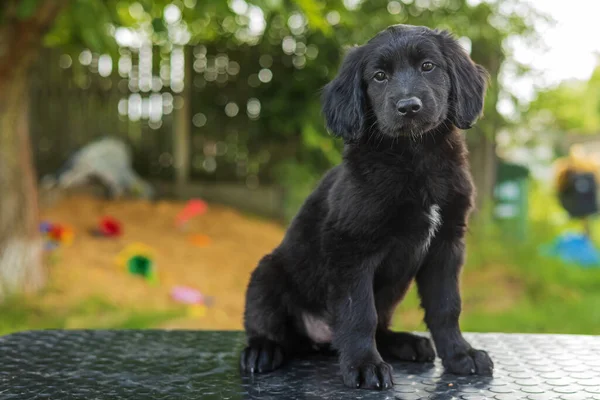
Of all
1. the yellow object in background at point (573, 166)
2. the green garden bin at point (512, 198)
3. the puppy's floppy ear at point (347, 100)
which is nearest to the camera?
the puppy's floppy ear at point (347, 100)

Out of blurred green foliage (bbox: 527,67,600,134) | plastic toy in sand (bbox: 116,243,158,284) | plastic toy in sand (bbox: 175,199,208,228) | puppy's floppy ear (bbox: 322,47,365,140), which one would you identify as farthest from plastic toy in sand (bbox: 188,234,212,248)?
puppy's floppy ear (bbox: 322,47,365,140)

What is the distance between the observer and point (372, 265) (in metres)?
1.90

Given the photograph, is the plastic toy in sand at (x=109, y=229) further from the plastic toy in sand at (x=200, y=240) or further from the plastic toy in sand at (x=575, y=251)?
the plastic toy in sand at (x=575, y=251)

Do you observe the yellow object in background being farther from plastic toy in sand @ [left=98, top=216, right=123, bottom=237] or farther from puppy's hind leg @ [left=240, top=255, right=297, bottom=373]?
puppy's hind leg @ [left=240, top=255, right=297, bottom=373]

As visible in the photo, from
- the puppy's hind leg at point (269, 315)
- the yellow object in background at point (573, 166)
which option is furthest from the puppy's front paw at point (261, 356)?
the yellow object in background at point (573, 166)

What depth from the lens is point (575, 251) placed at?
24.2 feet

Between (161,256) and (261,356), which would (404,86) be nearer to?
(261,356)

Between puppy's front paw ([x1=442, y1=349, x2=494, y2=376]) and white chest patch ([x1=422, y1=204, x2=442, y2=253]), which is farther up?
white chest patch ([x1=422, y1=204, x2=442, y2=253])

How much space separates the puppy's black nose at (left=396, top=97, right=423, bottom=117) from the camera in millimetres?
1791

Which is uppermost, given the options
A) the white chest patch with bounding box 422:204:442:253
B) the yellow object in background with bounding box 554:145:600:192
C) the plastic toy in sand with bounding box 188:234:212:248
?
the yellow object in background with bounding box 554:145:600:192

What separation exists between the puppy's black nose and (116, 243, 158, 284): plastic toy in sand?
4.42 meters

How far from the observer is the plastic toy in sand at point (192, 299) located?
220 inches

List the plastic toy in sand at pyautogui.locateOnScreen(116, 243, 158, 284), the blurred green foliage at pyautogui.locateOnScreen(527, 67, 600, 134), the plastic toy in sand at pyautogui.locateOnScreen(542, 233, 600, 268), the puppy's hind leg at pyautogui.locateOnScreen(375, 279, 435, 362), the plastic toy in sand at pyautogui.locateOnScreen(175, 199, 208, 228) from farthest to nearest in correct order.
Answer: the blurred green foliage at pyautogui.locateOnScreen(527, 67, 600, 134) < the plastic toy in sand at pyautogui.locateOnScreen(542, 233, 600, 268) < the plastic toy in sand at pyautogui.locateOnScreen(175, 199, 208, 228) < the plastic toy in sand at pyautogui.locateOnScreen(116, 243, 158, 284) < the puppy's hind leg at pyautogui.locateOnScreen(375, 279, 435, 362)

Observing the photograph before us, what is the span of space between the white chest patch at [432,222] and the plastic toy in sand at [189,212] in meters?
5.35
